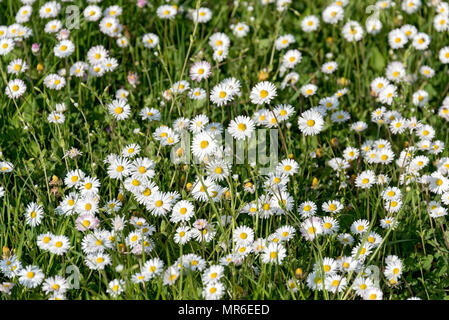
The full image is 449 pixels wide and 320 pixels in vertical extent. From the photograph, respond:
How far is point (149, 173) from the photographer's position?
2.87 meters

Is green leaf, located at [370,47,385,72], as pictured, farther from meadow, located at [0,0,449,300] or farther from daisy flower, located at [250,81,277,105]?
daisy flower, located at [250,81,277,105]

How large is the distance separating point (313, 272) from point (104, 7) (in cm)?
240

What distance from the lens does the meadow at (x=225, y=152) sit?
2.51m

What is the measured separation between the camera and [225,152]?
117 inches

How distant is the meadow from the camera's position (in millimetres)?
2506

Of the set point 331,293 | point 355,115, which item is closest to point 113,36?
point 355,115

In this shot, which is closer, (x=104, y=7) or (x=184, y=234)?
(x=184, y=234)

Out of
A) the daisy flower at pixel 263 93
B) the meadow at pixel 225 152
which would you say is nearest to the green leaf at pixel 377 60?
the meadow at pixel 225 152

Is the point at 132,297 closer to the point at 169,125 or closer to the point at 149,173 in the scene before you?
the point at 149,173

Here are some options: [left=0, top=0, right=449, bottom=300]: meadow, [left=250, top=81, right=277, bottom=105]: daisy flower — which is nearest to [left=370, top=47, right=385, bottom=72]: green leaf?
[left=0, top=0, right=449, bottom=300]: meadow

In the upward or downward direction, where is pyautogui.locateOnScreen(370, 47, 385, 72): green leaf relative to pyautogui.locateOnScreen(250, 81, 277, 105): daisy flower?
upward

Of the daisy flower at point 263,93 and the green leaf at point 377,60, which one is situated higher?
the green leaf at point 377,60

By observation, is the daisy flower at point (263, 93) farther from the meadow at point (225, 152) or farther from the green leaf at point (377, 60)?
the green leaf at point (377, 60)
